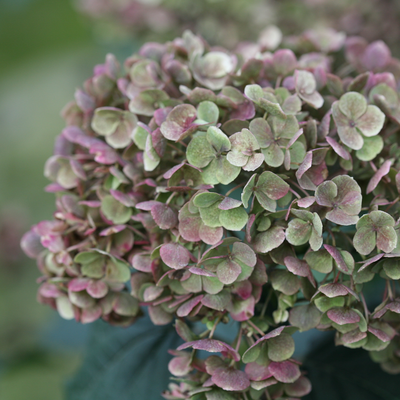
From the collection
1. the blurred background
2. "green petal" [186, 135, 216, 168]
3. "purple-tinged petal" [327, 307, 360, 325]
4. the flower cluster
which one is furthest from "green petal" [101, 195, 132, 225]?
the blurred background

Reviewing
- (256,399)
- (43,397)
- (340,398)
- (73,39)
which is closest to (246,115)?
(256,399)

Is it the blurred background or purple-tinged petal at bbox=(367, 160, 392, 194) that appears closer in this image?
purple-tinged petal at bbox=(367, 160, 392, 194)

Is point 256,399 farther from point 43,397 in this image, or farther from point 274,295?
point 43,397

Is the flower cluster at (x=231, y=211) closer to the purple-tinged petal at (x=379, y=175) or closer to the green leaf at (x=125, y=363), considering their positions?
the purple-tinged petal at (x=379, y=175)

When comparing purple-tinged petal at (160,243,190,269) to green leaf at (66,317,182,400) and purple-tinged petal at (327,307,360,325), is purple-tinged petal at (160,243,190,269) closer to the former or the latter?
purple-tinged petal at (327,307,360,325)

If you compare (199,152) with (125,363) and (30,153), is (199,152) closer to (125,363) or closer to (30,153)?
(125,363)

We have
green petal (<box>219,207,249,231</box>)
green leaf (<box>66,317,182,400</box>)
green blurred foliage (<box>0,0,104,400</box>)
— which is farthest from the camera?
green blurred foliage (<box>0,0,104,400</box>)
